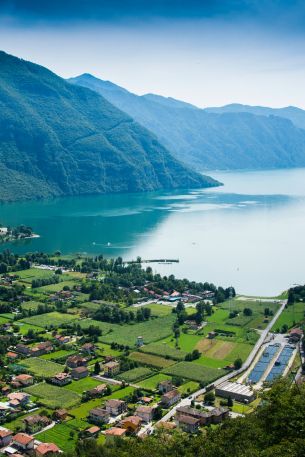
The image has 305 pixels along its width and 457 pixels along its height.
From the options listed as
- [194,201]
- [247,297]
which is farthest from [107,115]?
[247,297]

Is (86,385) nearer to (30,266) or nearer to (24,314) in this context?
(24,314)

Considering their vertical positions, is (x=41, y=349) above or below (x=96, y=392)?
above

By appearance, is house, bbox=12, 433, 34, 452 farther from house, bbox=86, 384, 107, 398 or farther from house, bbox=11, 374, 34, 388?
house, bbox=11, 374, 34, 388

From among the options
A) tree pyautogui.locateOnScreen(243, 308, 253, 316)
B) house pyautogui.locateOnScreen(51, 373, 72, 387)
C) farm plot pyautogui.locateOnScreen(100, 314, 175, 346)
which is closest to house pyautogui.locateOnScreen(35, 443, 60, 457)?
house pyautogui.locateOnScreen(51, 373, 72, 387)

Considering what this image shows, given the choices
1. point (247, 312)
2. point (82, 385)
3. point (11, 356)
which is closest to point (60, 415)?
point (82, 385)

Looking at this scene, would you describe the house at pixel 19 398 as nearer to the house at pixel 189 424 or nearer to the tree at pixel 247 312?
the house at pixel 189 424

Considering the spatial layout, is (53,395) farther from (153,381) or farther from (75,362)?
(153,381)
